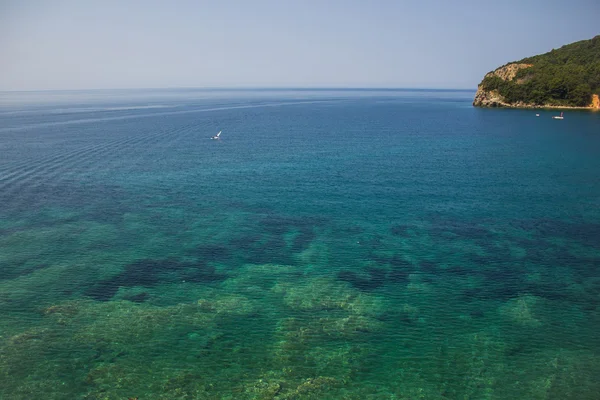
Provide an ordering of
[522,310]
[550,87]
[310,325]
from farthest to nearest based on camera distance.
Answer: [550,87]
[522,310]
[310,325]

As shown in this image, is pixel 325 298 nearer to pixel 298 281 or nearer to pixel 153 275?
pixel 298 281

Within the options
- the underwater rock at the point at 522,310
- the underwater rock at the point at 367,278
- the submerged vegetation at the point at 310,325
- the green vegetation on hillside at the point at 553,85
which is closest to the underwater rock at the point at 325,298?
the submerged vegetation at the point at 310,325

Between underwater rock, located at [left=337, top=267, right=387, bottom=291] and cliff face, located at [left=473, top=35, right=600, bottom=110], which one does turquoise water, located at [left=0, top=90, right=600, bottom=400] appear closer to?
underwater rock, located at [left=337, top=267, right=387, bottom=291]

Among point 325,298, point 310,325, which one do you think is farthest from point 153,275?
point 310,325

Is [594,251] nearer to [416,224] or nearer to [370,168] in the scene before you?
[416,224]

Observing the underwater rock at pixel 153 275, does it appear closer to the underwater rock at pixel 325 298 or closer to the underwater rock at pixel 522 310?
the underwater rock at pixel 325 298

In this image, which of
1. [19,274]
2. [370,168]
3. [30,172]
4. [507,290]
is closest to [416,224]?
[507,290]

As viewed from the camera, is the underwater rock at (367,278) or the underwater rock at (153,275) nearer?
the underwater rock at (153,275)

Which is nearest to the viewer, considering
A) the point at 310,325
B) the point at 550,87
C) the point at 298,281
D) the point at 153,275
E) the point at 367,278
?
the point at 310,325

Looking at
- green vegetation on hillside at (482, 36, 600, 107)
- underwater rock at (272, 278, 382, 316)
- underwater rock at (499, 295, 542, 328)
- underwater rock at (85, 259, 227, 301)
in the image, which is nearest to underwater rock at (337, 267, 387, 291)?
underwater rock at (272, 278, 382, 316)
